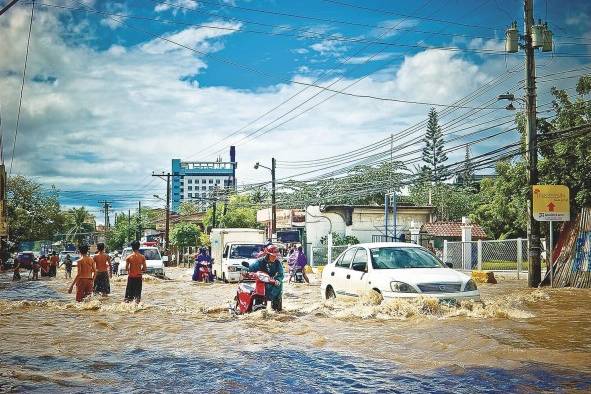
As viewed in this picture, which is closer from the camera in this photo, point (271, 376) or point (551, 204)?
point (271, 376)

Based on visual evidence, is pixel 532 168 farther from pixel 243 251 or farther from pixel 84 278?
pixel 84 278

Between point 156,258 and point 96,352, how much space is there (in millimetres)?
23863

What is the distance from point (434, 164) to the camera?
85188mm

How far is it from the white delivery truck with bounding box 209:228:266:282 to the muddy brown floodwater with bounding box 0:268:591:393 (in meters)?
10.9

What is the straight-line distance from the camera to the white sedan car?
1125 centimetres

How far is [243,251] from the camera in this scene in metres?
26.4

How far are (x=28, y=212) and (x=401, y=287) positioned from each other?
66.6 metres

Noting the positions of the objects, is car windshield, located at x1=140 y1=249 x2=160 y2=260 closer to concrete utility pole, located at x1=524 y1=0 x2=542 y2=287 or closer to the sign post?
concrete utility pole, located at x1=524 y1=0 x2=542 y2=287

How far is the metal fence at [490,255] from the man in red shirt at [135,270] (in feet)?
52.6

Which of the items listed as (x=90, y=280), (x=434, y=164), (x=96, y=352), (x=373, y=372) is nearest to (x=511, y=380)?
(x=373, y=372)

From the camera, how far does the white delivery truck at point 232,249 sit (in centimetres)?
2589

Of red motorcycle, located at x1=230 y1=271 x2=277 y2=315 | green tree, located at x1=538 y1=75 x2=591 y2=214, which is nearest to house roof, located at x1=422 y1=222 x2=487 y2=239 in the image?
green tree, located at x1=538 y1=75 x2=591 y2=214

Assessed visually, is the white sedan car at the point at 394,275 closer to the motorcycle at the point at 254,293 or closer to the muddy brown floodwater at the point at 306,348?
the muddy brown floodwater at the point at 306,348

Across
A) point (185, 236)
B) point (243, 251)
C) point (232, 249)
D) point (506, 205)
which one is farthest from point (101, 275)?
point (185, 236)
